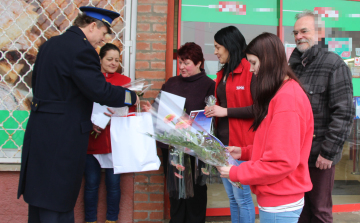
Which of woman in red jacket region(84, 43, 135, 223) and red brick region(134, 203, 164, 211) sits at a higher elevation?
woman in red jacket region(84, 43, 135, 223)

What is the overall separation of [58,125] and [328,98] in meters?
1.90

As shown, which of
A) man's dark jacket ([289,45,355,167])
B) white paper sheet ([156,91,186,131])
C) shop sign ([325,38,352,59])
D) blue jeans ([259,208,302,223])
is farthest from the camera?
shop sign ([325,38,352,59])

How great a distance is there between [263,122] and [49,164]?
1392 mm

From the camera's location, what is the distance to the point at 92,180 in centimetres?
275

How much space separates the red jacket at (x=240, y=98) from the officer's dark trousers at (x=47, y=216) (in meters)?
1.33

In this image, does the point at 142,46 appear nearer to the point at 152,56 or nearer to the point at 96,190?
the point at 152,56

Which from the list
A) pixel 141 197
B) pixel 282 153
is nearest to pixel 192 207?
pixel 141 197

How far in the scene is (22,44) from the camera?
3051mm

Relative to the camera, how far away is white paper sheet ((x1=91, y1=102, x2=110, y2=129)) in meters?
2.52

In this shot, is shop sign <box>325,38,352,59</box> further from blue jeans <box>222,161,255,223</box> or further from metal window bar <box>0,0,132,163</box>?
metal window bar <box>0,0,132,163</box>

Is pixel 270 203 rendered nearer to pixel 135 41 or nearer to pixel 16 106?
pixel 135 41

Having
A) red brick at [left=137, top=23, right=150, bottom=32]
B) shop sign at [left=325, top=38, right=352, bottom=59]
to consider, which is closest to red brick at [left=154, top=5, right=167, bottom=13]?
red brick at [left=137, top=23, right=150, bottom=32]

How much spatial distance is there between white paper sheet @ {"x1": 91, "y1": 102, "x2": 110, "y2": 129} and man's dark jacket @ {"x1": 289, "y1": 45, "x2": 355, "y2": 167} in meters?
1.64

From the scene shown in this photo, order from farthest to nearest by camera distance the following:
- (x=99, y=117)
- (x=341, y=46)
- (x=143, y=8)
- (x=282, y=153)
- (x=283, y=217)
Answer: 1. (x=341, y=46)
2. (x=143, y=8)
3. (x=99, y=117)
4. (x=283, y=217)
5. (x=282, y=153)
